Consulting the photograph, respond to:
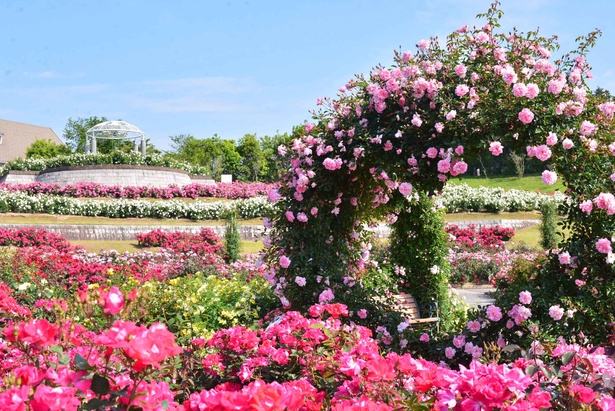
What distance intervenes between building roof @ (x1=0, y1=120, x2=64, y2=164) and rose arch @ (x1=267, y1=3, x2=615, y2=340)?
5623 cm

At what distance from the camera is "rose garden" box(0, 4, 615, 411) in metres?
1.73

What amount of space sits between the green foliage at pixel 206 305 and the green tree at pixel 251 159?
52810mm

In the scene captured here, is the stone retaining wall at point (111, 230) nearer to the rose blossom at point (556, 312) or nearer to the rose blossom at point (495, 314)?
the rose blossom at point (495, 314)

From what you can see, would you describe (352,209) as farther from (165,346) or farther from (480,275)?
(480,275)

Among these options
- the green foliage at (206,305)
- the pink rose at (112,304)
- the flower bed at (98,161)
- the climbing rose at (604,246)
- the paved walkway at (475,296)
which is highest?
the flower bed at (98,161)

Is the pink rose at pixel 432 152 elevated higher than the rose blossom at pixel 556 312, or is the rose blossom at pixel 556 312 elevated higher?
the pink rose at pixel 432 152

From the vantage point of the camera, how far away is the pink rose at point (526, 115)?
176 inches

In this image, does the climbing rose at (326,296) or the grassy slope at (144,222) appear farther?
the grassy slope at (144,222)

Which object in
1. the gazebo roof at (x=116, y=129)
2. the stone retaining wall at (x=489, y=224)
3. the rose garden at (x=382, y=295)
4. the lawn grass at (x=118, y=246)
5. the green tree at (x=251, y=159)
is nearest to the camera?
the rose garden at (x=382, y=295)

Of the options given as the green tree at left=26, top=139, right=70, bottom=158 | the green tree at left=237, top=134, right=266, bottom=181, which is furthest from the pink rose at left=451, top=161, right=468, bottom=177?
the green tree at left=237, top=134, right=266, bottom=181

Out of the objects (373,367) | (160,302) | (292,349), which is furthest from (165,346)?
(160,302)

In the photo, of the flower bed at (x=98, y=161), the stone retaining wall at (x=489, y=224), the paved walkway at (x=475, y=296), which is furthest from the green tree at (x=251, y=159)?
the paved walkway at (x=475, y=296)

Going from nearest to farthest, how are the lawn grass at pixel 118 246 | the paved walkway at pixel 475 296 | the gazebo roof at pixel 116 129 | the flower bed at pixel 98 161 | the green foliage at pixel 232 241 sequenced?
the paved walkway at pixel 475 296 → the green foliage at pixel 232 241 → the lawn grass at pixel 118 246 → the flower bed at pixel 98 161 → the gazebo roof at pixel 116 129

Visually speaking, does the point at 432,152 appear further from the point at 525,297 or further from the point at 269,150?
the point at 269,150
